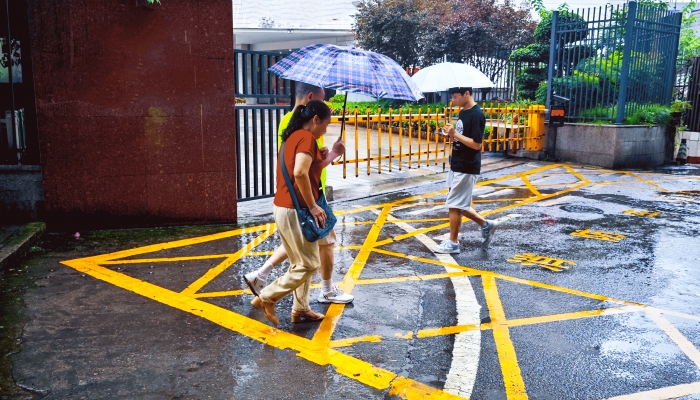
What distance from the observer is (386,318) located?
4410 mm

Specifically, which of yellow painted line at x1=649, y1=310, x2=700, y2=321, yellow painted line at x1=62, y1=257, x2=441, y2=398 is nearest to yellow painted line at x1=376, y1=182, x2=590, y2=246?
yellow painted line at x1=62, y1=257, x2=441, y2=398

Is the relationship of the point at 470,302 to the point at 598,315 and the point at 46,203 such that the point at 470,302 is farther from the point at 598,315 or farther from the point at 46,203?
the point at 46,203

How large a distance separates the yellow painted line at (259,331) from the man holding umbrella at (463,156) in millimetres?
2551

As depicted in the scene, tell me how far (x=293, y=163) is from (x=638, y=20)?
1116 centimetres

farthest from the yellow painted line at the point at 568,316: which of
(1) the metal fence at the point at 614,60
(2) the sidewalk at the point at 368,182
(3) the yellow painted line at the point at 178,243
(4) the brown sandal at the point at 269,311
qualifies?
(1) the metal fence at the point at 614,60

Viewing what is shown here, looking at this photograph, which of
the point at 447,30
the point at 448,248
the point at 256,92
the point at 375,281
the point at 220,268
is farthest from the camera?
the point at 447,30

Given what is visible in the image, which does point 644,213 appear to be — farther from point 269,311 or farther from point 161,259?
point 161,259

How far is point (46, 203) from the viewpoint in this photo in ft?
21.5

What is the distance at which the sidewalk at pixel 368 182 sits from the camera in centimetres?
813

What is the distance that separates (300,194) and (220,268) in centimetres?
193

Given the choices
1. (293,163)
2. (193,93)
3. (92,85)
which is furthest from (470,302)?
(92,85)

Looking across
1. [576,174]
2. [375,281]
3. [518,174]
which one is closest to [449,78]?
[375,281]

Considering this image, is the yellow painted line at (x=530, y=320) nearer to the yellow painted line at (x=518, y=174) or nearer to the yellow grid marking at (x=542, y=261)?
the yellow grid marking at (x=542, y=261)

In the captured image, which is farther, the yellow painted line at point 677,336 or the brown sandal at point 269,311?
the brown sandal at point 269,311
